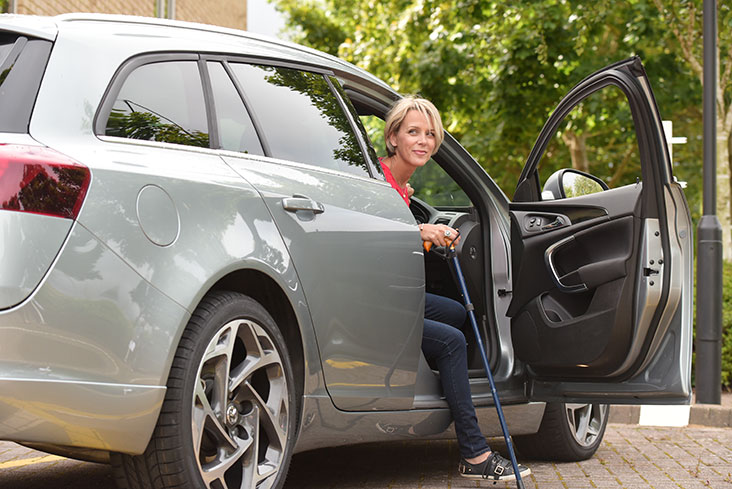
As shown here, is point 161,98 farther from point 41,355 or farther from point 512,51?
point 512,51

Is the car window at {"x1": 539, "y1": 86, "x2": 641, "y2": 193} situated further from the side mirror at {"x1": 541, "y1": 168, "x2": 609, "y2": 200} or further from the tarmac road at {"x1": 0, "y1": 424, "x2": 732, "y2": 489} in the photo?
the side mirror at {"x1": 541, "y1": 168, "x2": 609, "y2": 200}

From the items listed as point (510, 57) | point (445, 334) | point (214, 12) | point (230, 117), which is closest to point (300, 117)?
point (230, 117)

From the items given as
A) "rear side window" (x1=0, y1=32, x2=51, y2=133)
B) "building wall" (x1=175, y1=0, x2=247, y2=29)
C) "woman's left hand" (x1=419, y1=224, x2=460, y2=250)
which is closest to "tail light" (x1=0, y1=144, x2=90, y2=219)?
"rear side window" (x1=0, y1=32, x2=51, y2=133)

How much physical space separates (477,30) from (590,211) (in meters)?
12.1

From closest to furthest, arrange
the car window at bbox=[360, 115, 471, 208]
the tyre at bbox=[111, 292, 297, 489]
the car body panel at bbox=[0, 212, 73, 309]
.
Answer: the car body panel at bbox=[0, 212, 73, 309], the tyre at bbox=[111, 292, 297, 489], the car window at bbox=[360, 115, 471, 208]

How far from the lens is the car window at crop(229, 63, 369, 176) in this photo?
425 cm

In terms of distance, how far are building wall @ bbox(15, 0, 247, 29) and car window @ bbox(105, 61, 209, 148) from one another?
6483 millimetres

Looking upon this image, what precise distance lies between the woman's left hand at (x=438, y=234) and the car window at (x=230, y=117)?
3.87 feet

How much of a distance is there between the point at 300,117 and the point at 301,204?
0.54m

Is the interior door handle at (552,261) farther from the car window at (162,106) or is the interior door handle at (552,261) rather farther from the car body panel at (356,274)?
the car window at (162,106)

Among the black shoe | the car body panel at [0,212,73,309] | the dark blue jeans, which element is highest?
the car body panel at [0,212,73,309]

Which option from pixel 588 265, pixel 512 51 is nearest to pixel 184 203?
pixel 588 265

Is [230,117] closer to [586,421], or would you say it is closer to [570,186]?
[570,186]

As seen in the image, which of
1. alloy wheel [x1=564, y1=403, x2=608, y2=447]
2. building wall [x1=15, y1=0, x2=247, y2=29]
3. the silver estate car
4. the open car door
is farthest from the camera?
building wall [x1=15, y1=0, x2=247, y2=29]
